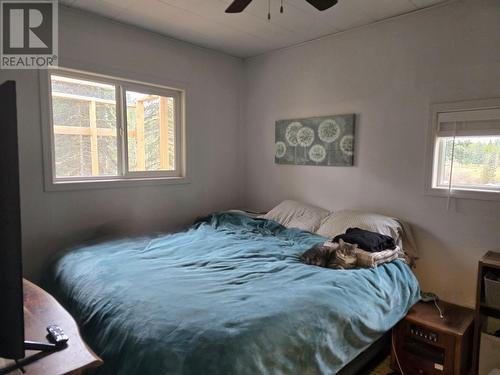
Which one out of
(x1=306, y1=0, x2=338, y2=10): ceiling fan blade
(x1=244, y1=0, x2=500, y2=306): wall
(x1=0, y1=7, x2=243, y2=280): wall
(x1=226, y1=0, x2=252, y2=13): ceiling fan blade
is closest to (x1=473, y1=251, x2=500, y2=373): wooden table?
(x1=244, y1=0, x2=500, y2=306): wall

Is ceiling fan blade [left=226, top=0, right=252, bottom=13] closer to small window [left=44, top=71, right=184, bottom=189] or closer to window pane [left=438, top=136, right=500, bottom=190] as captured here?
small window [left=44, top=71, right=184, bottom=189]

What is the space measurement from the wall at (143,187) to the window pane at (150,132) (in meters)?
0.19

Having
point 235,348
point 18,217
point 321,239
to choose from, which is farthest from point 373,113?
point 18,217

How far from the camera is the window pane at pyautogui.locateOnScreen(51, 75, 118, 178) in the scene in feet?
8.55

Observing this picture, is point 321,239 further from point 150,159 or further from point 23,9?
point 23,9

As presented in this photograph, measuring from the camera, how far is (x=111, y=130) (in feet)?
9.43

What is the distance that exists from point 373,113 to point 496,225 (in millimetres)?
1225

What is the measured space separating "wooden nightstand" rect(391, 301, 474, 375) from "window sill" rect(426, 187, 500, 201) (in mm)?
770

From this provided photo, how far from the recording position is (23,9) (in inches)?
91.1

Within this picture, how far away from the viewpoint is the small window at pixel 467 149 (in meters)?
2.20

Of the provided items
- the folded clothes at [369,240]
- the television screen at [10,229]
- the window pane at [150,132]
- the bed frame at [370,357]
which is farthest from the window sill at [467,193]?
the television screen at [10,229]

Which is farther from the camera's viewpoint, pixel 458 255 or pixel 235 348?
pixel 458 255

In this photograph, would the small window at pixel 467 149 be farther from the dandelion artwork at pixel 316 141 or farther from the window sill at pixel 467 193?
the dandelion artwork at pixel 316 141

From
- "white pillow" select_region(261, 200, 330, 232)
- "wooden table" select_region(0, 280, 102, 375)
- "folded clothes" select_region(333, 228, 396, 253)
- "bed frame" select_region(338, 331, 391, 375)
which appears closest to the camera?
"wooden table" select_region(0, 280, 102, 375)
